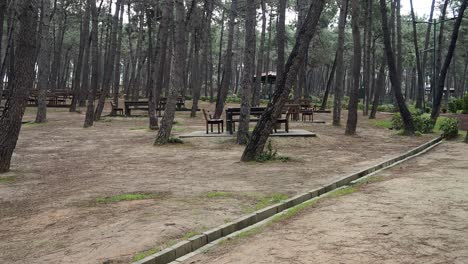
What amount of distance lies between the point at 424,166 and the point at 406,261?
7366mm

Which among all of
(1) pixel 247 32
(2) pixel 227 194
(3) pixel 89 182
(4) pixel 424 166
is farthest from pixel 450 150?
(3) pixel 89 182

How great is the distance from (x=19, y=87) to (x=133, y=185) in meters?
3.65

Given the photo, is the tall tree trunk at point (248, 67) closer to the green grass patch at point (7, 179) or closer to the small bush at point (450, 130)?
the green grass patch at point (7, 179)

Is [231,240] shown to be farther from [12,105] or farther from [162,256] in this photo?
[12,105]

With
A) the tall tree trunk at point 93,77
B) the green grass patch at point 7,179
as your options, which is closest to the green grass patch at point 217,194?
the green grass patch at point 7,179

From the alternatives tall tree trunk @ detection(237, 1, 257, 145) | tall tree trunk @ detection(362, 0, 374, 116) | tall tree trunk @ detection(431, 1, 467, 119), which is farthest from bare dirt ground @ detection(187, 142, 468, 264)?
tall tree trunk @ detection(362, 0, 374, 116)

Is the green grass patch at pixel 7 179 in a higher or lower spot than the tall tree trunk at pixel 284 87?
lower

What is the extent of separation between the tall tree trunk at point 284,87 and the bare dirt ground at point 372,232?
11.5ft

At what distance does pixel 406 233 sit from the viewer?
17.2ft

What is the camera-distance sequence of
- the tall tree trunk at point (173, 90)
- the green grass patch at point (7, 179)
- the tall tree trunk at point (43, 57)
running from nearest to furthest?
the green grass patch at point (7, 179) < the tall tree trunk at point (173, 90) < the tall tree trunk at point (43, 57)

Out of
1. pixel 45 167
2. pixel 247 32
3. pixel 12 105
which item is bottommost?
pixel 45 167

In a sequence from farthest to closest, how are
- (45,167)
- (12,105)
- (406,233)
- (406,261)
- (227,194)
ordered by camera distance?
1. (45,167)
2. (12,105)
3. (227,194)
4. (406,233)
5. (406,261)

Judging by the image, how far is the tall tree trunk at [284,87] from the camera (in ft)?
36.3

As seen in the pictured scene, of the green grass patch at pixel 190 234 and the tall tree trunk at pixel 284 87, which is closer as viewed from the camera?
the green grass patch at pixel 190 234
